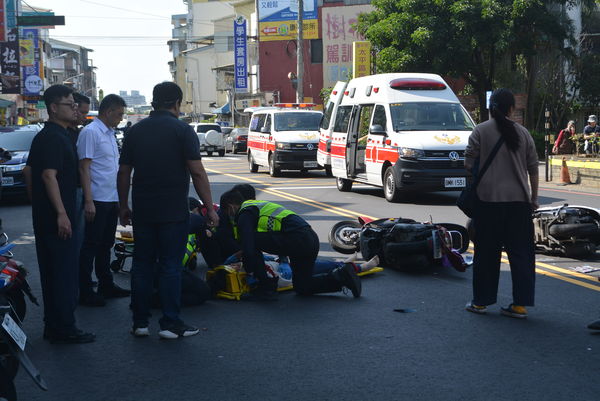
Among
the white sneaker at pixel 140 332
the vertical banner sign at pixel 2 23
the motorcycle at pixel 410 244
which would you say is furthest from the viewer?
the vertical banner sign at pixel 2 23

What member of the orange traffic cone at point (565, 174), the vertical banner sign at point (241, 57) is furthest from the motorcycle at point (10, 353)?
the vertical banner sign at point (241, 57)

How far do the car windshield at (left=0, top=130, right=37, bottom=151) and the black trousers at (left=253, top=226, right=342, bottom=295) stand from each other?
13.1 meters

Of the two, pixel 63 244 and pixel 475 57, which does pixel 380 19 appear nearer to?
pixel 475 57

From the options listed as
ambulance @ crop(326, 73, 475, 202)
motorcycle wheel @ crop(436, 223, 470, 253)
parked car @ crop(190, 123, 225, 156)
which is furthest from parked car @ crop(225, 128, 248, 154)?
motorcycle wheel @ crop(436, 223, 470, 253)

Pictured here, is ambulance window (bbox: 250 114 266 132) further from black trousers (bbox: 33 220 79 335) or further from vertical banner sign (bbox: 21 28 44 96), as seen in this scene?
vertical banner sign (bbox: 21 28 44 96)

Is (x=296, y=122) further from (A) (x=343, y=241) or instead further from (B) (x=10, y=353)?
(B) (x=10, y=353)

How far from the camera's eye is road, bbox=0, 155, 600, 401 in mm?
4957

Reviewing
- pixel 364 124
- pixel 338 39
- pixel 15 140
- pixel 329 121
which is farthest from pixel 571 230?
pixel 338 39

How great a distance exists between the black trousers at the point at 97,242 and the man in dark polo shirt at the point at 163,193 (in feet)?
4.64

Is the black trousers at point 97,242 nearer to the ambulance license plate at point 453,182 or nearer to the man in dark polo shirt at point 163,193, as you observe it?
the man in dark polo shirt at point 163,193

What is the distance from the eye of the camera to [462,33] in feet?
110

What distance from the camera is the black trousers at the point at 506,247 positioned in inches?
261

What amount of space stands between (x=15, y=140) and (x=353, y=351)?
50.6 feet

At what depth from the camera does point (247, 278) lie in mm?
7762
